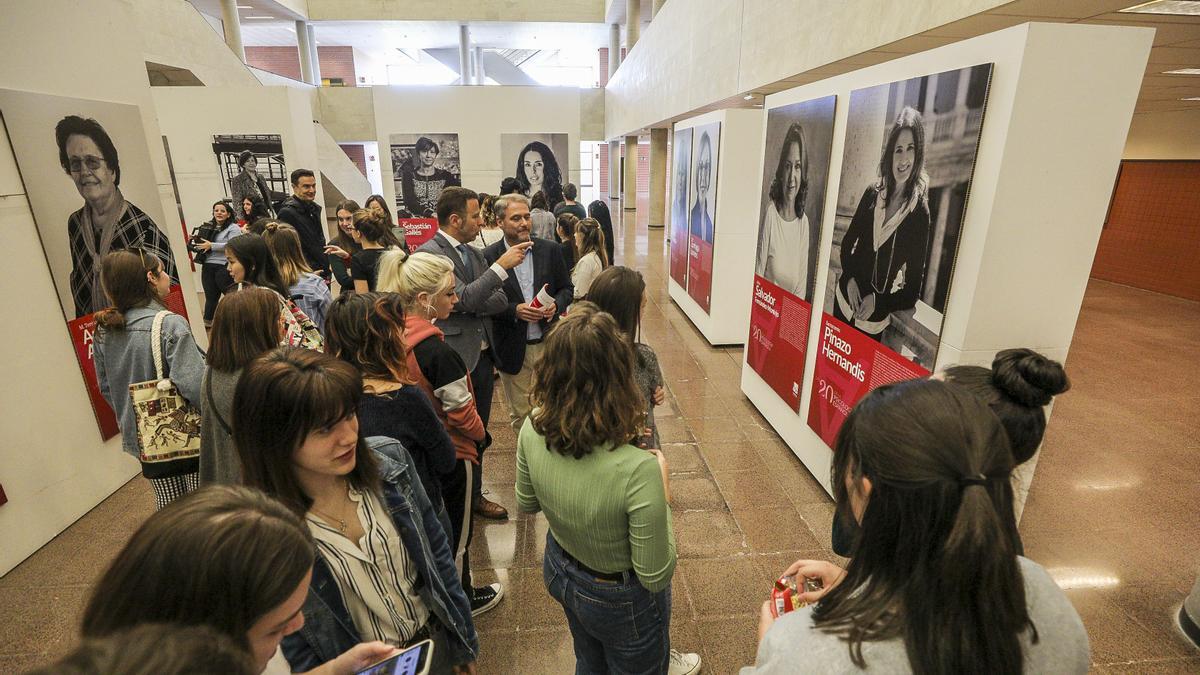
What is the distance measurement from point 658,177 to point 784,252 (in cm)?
1451

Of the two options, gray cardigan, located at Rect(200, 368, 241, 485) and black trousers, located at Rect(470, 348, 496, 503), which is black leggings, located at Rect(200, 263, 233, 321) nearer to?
black trousers, located at Rect(470, 348, 496, 503)

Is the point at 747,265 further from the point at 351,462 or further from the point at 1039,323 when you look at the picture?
the point at 351,462

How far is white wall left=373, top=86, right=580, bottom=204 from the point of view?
510 inches

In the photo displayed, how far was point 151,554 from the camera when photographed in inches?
32.7

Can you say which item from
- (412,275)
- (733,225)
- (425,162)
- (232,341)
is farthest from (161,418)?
(425,162)

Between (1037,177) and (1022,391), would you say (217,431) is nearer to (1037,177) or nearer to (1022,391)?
(1022,391)

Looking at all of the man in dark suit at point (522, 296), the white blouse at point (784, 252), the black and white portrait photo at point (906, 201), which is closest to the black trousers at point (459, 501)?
the man in dark suit at point (522, 296)

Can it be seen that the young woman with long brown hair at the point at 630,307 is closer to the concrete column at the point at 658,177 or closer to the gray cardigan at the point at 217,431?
the gray cardigan at the point at 217,431

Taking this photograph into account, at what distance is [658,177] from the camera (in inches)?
720

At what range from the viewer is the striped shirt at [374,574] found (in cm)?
142

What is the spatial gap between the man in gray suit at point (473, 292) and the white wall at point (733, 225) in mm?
3378

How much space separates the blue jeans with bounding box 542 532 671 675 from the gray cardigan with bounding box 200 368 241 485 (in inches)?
53.8

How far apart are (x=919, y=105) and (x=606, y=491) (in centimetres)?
269

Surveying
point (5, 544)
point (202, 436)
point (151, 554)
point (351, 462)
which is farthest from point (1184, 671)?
point (5, 544)
